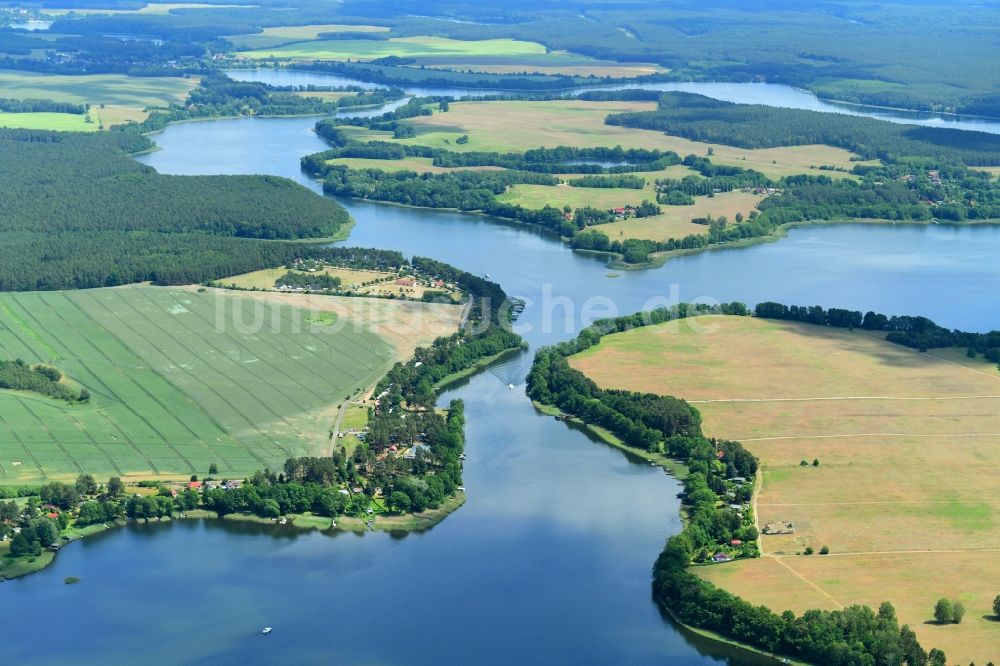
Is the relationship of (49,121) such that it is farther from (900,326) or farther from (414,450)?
(414,450)

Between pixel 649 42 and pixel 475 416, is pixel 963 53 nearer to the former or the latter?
pixel 649 42

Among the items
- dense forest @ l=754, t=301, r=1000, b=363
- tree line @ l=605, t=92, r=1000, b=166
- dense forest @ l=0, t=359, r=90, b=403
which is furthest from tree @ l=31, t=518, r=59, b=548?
tree line @ l=605, t=92, r=1000, b=166

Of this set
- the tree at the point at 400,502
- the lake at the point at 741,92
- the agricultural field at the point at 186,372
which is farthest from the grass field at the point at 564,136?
the tree at the point at 400,502

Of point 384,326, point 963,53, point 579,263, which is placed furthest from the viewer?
point 963,53

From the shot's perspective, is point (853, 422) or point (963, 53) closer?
point (853, 422)

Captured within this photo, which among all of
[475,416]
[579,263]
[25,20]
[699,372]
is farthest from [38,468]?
[25,20]

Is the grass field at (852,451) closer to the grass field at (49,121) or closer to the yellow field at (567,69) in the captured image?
the grass field at (49,121)
